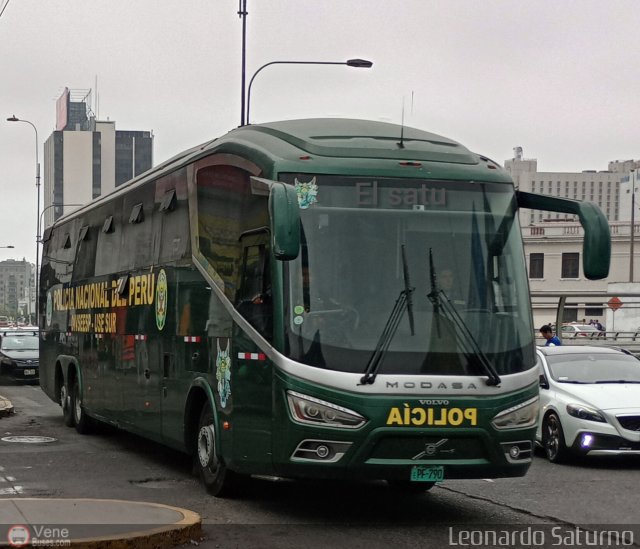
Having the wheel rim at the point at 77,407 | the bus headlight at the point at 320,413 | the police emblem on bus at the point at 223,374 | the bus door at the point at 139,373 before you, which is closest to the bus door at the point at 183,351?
the police emblem on bus at the point at 223,374

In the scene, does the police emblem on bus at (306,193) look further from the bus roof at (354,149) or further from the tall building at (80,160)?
the tall building at (80,160)

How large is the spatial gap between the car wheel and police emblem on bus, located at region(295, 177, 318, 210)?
6114 mm

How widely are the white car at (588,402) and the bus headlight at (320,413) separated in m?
5.68

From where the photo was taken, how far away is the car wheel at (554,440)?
14008 mm

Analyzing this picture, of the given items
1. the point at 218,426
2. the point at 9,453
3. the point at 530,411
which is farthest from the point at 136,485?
the point at 530,411

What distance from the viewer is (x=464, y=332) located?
909cm

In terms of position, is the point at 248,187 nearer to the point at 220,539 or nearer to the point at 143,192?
the point at 220,539

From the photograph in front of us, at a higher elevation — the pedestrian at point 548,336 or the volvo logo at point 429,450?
the pedestrian at point 548,336

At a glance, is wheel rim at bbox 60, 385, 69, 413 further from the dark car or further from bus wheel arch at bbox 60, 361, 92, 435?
the dark car

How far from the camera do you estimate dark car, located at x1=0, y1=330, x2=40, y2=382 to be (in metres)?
32.2

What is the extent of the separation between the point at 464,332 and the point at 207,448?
9.95ft

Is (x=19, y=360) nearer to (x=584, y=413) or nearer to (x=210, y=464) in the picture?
(x=584, y=413)

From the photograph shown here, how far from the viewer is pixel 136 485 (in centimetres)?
1158

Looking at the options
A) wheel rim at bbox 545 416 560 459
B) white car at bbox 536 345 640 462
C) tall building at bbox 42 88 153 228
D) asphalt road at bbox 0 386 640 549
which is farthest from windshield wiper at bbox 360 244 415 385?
tall building at bbox 42 88 153 228
